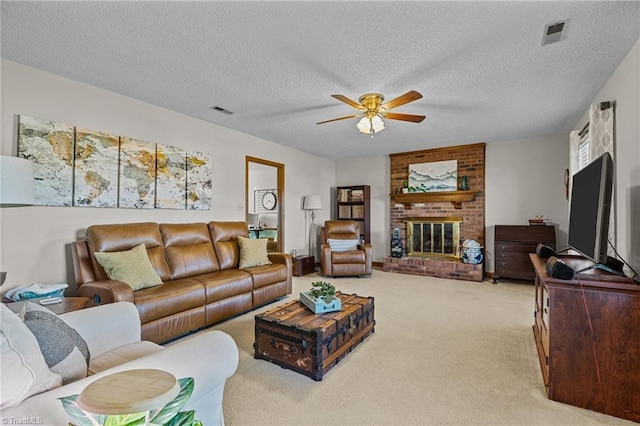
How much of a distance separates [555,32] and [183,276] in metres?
3.87

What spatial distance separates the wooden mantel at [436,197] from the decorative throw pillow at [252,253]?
3.32m

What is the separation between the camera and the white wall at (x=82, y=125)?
262 centimetres

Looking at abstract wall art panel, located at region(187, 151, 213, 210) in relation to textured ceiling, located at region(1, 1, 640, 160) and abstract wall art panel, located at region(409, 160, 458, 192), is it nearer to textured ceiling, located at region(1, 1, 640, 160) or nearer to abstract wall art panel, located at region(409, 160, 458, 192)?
textured ceiling, located at region(1, 1, 640, 160)

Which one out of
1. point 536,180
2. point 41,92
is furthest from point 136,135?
point 536,180

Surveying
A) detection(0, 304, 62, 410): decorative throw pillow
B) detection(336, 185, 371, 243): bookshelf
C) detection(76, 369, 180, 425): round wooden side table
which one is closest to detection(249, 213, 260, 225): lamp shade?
detection(336, 185, 371, 243): bookshelf

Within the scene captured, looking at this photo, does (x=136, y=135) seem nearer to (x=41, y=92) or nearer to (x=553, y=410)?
(x=41, y=92)

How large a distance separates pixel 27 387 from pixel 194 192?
341 cm

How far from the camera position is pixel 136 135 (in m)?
3.54

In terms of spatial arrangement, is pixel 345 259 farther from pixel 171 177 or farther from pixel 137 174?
pixel 137 174

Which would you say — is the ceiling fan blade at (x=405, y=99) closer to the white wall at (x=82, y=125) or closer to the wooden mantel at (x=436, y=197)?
the white wall at (x=82, y=125)

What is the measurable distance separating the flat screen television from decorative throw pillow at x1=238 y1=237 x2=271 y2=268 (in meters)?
3.22

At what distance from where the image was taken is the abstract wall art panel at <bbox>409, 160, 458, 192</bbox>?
5949mm

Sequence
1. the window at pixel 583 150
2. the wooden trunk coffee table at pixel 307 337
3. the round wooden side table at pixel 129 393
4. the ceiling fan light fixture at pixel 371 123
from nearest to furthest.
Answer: the round wooden side table at pixel 129 393 < the wooden trunk coffee table at pixel 307 337 < the ceiling fan light fixture at pixel 371 123 < the window at pixel 583 150

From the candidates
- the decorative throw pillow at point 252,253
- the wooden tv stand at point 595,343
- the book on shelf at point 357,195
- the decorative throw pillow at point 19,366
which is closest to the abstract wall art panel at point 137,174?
the decorative throw pillow at point 252,253
